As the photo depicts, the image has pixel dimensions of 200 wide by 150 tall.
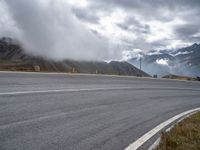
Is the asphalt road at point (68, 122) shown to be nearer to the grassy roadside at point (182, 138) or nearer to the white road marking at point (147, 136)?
the white road marking at point (147, 136)

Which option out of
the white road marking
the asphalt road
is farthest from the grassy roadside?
the asphalt road

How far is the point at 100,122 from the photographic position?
8.45 meters

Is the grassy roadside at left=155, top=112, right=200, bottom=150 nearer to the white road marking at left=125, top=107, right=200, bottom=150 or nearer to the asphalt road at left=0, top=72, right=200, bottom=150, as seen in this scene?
the white road marking at left=125, top=107, right=200, bottom=150

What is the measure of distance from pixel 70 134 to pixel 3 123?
135 cm

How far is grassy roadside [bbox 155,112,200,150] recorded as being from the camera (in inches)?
267

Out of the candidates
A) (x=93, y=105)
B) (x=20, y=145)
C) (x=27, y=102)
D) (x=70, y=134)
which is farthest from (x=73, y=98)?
(x=20, y=145)

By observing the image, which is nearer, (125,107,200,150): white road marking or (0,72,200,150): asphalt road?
(0,72,200,150): asphalt road

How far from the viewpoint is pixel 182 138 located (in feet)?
24.8

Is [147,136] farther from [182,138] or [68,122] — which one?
[68,122]

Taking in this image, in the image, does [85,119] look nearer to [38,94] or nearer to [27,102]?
[27,102]

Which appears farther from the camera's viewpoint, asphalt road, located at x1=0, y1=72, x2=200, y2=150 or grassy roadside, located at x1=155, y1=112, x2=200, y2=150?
grassy roadside, located at x1=155, y1=112, x2=200, y2=150

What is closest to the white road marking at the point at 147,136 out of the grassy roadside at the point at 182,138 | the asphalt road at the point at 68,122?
the asphalt road at the point at 68,122

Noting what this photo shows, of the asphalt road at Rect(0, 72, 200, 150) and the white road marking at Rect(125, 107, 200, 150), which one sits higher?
the asphalt road at Rect(0, 72, 200, 150)

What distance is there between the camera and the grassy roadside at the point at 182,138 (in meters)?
6.79
